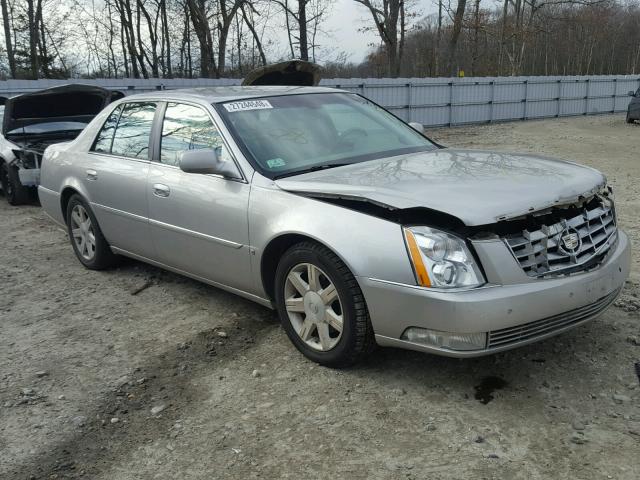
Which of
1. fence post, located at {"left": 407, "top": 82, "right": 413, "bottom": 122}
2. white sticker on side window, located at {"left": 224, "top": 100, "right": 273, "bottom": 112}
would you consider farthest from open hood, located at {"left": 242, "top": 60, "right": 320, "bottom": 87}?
fence post, located at {"left": 407, "top": 82, "right": 413, "bottom": 122}

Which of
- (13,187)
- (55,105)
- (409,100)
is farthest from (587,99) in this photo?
(13,187)

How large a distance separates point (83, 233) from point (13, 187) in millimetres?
4470

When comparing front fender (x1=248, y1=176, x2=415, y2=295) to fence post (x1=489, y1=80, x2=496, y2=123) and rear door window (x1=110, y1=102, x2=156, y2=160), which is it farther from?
fence post (x1=489, y1=80, x2=496, y2=123)

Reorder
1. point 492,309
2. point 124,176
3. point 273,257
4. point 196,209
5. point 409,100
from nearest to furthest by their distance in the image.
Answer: point 492,309, point 273,257, point 196,209, point 124,176, point 409,100

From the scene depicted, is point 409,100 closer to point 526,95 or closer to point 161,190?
point 526,95

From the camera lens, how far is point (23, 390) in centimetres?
344

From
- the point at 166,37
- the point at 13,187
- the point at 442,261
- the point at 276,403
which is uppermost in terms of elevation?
the point at 166,37

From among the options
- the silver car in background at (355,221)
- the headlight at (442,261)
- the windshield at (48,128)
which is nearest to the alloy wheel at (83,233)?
the silver car in background at (355,221)

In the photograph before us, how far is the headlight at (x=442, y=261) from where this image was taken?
2.87 meters

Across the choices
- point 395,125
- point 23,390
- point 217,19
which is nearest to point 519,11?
point 217,19

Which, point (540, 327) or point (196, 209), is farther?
point (196, 209)

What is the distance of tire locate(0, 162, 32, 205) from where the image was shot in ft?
29.8

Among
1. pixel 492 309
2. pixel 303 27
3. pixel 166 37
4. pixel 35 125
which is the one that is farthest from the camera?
pixel 166 37

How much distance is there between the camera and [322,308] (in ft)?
11.0
